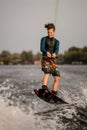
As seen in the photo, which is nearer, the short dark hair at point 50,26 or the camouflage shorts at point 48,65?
the short dark hair at point 50,26

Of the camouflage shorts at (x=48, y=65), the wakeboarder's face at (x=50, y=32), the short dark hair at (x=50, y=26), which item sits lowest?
the camouflage shorts at (x=48, y=65)

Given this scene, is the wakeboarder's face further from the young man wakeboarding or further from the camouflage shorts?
the camouflage shorts

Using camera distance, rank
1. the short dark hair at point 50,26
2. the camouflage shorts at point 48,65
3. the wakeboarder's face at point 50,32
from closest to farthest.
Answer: the short dark hair at point 50,26 < the wakeboarder's face at point 50,32 < the camouflage shorts at point 48,65

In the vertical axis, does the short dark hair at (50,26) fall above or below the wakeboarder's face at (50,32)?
above

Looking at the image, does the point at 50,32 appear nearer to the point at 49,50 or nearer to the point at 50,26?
the point at 50,26

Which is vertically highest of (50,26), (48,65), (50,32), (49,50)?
(50,26)

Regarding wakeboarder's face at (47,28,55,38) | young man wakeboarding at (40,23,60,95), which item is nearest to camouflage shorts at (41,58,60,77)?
young man wakeboarding at (40,23,60,95)

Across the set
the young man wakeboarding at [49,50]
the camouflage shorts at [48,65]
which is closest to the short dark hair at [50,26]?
the young man wakeboarding at [49,50]

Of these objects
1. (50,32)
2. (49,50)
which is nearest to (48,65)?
(49,50)

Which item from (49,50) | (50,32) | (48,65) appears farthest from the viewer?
(48,65)

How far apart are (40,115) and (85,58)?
116m

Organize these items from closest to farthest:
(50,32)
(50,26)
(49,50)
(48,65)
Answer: (50,26) < (50,32) < (49,50) < (48,65)

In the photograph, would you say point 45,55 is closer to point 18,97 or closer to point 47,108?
point 47,108

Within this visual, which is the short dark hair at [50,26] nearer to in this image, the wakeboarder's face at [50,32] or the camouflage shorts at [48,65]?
the wakeboarder's face at [50,32]
